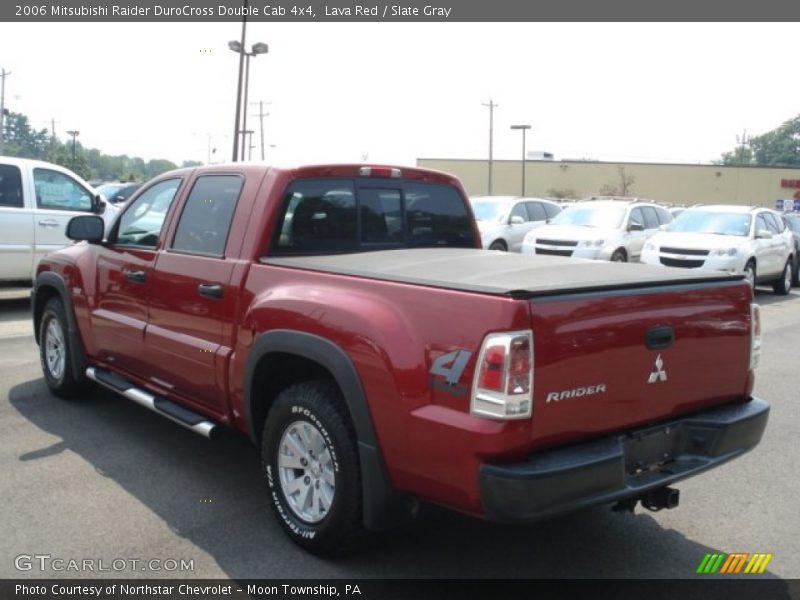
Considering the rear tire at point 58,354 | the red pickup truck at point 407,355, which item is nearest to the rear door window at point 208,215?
the red pickup truck at point 407,355

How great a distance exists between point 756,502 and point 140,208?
14.5 feet

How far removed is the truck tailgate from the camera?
3.12m

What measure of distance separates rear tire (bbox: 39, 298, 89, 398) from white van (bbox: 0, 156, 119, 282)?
428 cm

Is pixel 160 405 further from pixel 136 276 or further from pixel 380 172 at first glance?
pixel 380 172

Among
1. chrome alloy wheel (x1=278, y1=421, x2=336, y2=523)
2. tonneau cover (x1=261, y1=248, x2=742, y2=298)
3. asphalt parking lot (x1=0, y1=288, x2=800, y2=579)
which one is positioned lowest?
asphalt parking lot (x1=0, y1=288, x2=800, y2=579)

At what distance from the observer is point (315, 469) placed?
3.79 meters

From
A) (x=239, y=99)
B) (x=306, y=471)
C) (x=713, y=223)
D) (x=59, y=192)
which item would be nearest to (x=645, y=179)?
(x=239, y=99)

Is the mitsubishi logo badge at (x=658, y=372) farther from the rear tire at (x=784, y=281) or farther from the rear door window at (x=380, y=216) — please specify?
the rear tire at (x=784, y=281)

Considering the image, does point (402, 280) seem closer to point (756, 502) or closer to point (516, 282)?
point (516, 282)

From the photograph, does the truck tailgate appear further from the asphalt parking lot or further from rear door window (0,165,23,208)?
rear door window (0,165,23,208)

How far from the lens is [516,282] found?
333cm

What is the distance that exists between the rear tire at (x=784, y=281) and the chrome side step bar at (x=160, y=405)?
48.0 ft

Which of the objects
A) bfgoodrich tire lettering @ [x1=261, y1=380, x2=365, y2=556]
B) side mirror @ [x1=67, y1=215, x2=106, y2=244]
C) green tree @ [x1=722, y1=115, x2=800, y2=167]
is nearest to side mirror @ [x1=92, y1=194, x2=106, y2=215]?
side mirror @ [x1=67, y1=215, x2=106, y2=244]

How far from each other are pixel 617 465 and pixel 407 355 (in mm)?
954
